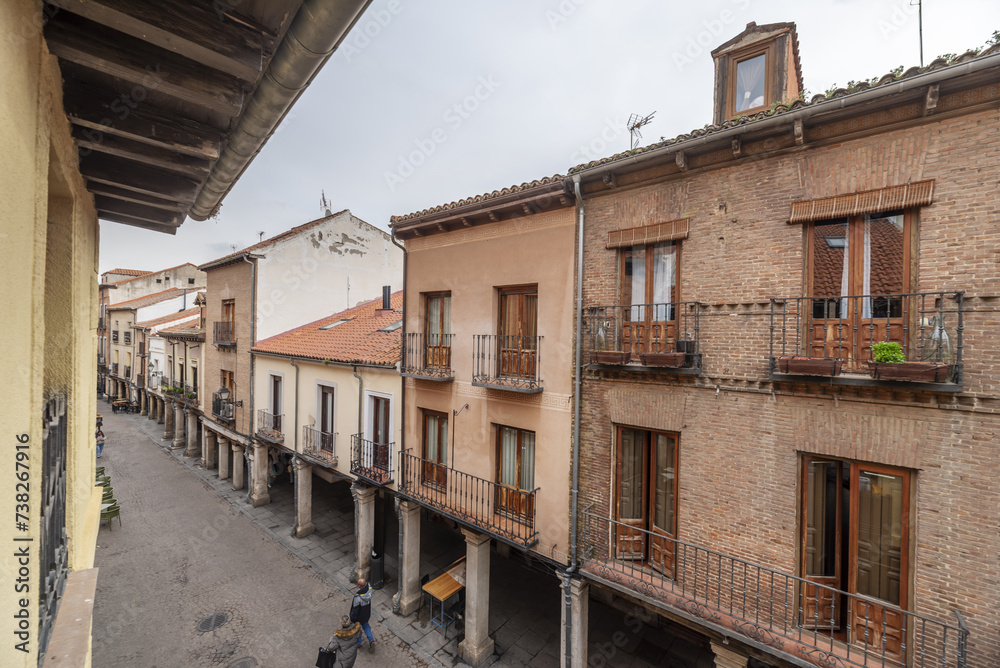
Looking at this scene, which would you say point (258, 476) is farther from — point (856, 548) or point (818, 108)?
point (818, 108)

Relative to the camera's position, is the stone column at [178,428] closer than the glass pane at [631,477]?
No

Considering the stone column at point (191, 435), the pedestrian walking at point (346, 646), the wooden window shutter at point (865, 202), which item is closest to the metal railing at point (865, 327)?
the wooden window shutter at point (865, 202)

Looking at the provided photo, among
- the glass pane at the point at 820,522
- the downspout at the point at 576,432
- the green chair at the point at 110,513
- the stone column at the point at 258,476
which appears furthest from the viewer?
the stone column at the point at 258,476

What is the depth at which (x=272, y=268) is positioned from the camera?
56.8 ft

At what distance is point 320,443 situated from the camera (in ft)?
46.1

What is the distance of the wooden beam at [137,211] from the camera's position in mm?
4027

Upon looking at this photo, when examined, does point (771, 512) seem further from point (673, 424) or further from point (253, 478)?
point (253, 478)

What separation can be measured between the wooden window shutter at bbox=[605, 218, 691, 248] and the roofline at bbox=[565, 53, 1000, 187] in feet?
3.49

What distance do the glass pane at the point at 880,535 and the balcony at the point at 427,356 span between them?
743cm

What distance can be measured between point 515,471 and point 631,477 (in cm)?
254

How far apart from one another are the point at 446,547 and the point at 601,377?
1023cm

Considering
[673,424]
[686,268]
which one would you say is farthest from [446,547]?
[686,268]

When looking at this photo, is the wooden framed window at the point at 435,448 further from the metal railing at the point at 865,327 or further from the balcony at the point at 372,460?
the metal railing at the point at 865,327

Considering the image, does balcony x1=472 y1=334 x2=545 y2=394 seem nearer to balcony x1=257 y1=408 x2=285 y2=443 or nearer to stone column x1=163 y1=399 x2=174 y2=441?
balcony x1=257 y1=408 x2=285 y2=443
